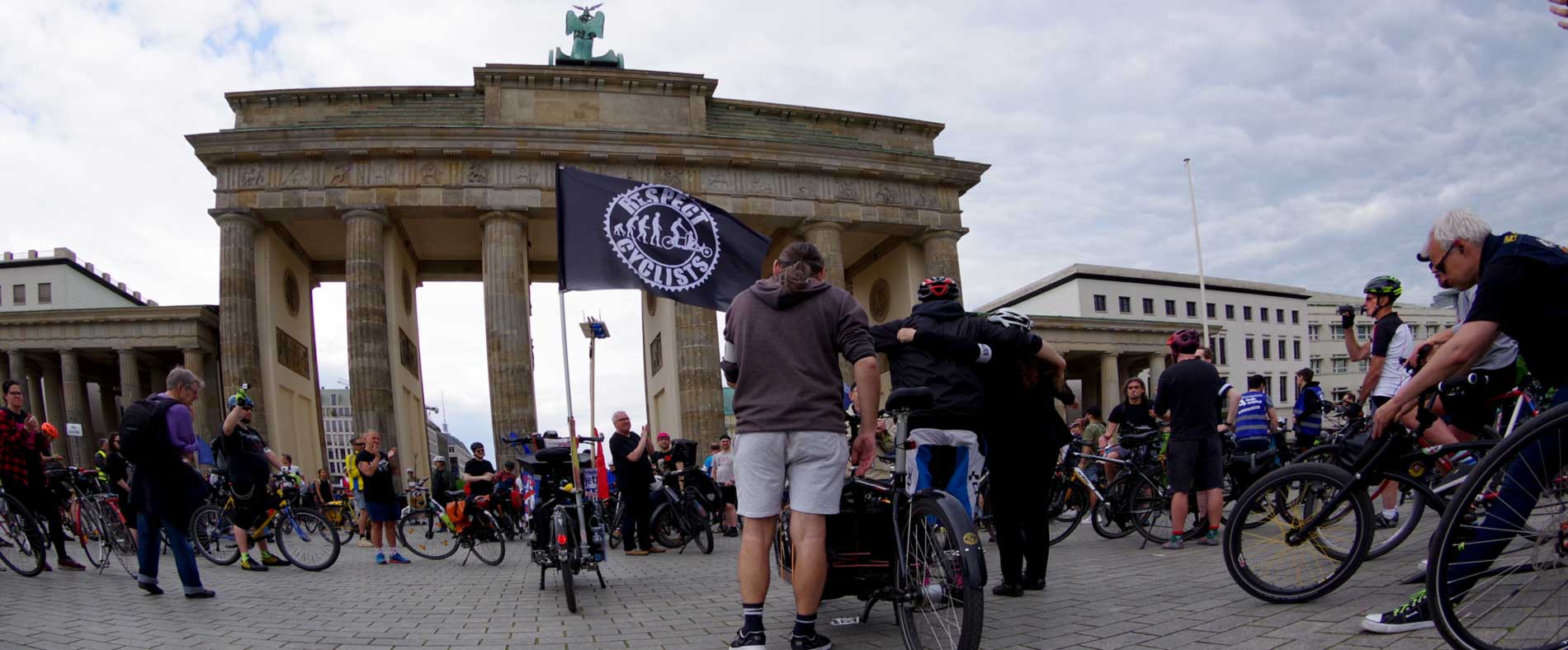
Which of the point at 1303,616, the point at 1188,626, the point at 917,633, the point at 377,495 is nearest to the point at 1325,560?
the point at 1303,616

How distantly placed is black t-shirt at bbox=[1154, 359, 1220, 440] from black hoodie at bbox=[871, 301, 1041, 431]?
2315mm

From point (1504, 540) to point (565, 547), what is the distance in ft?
16.7

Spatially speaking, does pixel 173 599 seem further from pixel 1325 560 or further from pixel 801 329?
pixel 1325 560

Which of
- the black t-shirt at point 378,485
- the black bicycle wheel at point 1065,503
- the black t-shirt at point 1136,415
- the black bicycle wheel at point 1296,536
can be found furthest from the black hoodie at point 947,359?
the black t-shirt at point 378,485

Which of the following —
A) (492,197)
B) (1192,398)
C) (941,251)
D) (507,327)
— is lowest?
(1192,398)

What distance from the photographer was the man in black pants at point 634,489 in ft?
35.6

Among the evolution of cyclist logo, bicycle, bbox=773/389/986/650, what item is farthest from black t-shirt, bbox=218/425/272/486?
bicycle, bbox=773/389/986/650

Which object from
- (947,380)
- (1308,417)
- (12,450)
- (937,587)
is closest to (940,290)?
(947,380)

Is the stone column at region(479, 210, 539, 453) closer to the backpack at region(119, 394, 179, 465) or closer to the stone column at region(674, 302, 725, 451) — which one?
the stone column at region(674, 302, 725, 451)

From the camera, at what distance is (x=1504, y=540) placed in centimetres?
284

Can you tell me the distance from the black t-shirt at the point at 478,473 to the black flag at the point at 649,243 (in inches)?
171

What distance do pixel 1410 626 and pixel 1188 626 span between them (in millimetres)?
854

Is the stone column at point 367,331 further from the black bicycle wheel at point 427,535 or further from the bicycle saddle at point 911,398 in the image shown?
the bicycle saddle at point 911,398

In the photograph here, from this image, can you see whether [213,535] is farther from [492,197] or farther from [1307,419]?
[492,197]
